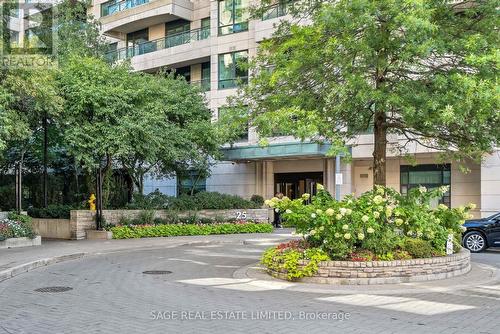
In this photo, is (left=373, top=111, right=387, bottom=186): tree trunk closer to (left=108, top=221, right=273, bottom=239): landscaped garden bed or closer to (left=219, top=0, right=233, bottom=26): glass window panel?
(left=108, top=221, right=273, bottom=239): landscaped garden bed

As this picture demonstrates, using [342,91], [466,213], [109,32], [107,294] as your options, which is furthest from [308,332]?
[109,32]

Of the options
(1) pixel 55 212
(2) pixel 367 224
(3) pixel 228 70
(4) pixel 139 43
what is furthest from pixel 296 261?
(4) pixel 139 43

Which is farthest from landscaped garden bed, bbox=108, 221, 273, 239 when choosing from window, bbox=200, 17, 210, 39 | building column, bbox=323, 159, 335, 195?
window, bbox=200, 17, 210, 39

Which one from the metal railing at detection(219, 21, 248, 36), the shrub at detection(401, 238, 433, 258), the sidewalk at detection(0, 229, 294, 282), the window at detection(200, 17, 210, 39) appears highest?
the window at detection(200, 17, 210, 39)

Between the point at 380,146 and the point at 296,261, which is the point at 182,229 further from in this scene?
the point at 296,261

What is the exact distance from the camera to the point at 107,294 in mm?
10031

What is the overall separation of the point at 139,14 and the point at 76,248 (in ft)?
81.6

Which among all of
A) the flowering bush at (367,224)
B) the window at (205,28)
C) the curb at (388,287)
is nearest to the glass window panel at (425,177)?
the window at (205,28)

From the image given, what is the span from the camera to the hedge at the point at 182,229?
22.6m

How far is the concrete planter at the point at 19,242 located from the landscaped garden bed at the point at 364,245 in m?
10.5

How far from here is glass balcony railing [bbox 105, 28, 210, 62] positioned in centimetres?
3734

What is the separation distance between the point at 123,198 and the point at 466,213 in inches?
754

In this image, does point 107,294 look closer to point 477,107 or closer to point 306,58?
point 306,58

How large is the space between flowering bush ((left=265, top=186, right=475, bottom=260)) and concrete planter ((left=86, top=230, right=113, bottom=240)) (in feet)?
38.6
